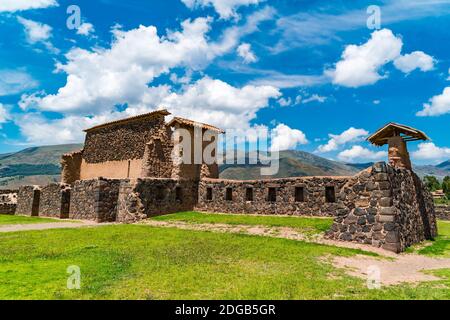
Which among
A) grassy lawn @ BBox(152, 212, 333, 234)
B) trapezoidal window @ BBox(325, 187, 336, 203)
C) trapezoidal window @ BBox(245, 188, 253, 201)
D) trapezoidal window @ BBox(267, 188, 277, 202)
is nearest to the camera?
grassy lawn @ BBox(152, 212, 333, 234)

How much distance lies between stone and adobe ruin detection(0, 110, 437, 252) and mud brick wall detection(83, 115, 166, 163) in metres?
0.09

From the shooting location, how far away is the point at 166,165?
2748 cm

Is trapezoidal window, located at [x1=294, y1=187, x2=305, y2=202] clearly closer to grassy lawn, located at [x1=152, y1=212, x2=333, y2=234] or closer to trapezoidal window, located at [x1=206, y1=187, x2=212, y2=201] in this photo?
grassy lawn, located at [x1=152, y1=212, x2=333, y2=234]

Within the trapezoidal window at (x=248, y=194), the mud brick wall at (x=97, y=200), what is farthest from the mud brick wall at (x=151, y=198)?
the trapezoidal window at (x=248, y=194)

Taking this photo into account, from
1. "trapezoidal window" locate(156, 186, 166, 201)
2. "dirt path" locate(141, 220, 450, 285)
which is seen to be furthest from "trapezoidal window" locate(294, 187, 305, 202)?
"trapezoidal window" locate(156, 186, 166, 201)

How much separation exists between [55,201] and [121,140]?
7.81 meters

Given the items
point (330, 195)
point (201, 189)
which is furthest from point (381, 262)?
point (201, 189)

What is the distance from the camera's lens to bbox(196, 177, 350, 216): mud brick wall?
2016cm

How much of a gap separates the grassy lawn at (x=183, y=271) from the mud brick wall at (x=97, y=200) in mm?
8877

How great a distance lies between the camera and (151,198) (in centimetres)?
2264

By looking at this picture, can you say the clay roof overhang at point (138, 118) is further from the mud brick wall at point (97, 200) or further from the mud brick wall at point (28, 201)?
the mud brick wall at point (28, 201)
